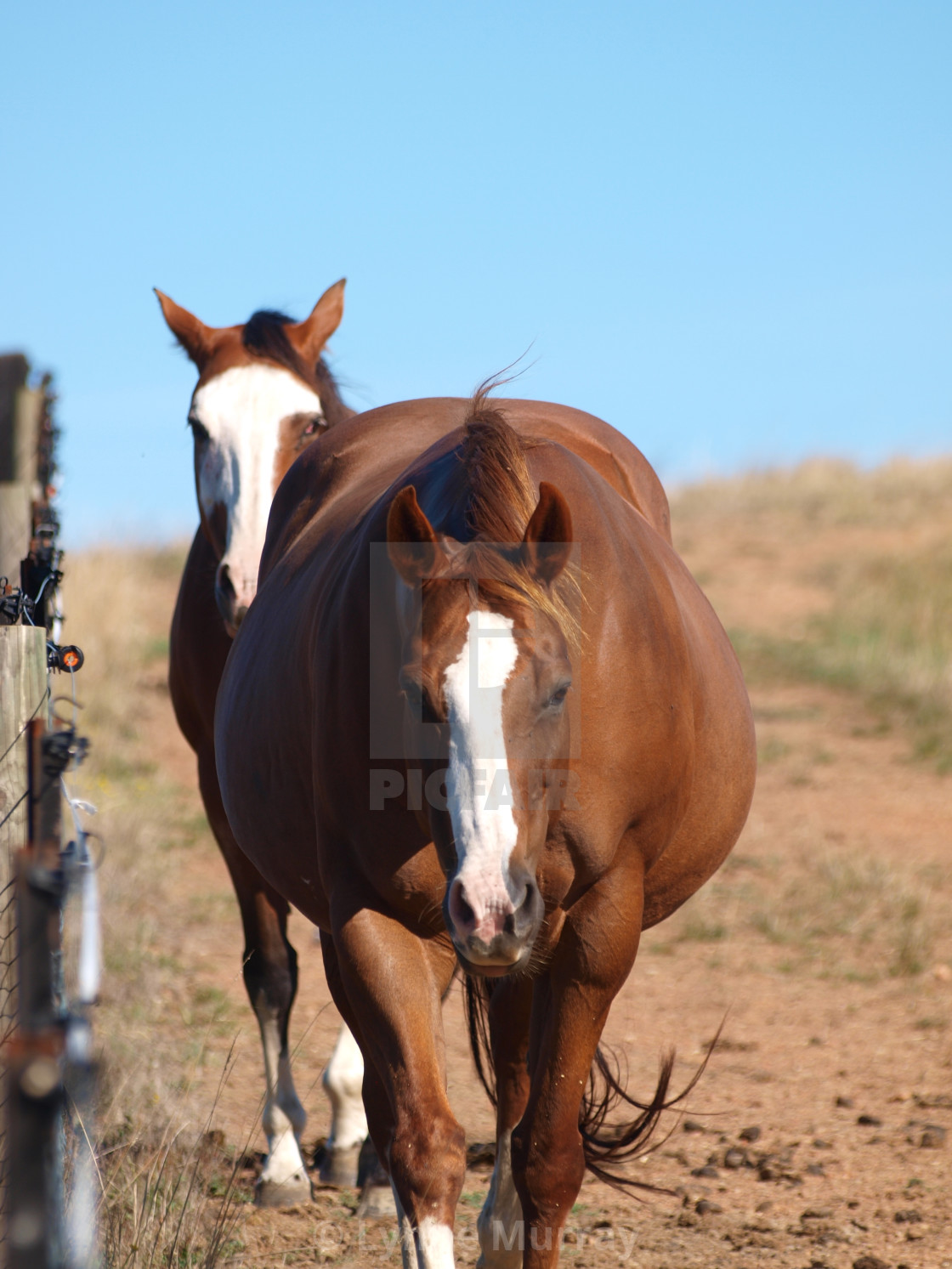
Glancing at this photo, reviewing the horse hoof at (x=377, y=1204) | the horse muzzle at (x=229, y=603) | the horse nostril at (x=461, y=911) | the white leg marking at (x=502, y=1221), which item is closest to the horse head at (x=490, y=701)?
the horse nostril at (x=461, y=911)

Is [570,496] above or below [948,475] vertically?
below

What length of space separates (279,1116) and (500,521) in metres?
2.35

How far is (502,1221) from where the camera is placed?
10.2 feet

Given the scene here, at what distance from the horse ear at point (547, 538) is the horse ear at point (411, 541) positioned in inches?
6.7

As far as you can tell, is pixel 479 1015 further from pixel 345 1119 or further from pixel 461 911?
pixel 461 911

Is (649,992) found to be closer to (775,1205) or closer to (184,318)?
(775,1205)

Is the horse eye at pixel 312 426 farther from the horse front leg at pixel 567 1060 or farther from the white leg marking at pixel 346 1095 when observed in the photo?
the horse front leg at pixel 567 1060

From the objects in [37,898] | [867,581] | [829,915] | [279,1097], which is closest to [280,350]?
[279,1097]

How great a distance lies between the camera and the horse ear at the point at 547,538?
2.29 m

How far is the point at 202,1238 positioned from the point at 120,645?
8246 mm

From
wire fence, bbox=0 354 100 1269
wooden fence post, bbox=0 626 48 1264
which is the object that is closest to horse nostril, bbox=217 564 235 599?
wire fence, bbox=0 354 100 1269

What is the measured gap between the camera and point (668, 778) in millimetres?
2684

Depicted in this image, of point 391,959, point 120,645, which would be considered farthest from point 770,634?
point 391,959

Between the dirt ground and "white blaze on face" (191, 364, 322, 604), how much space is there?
1518mm
